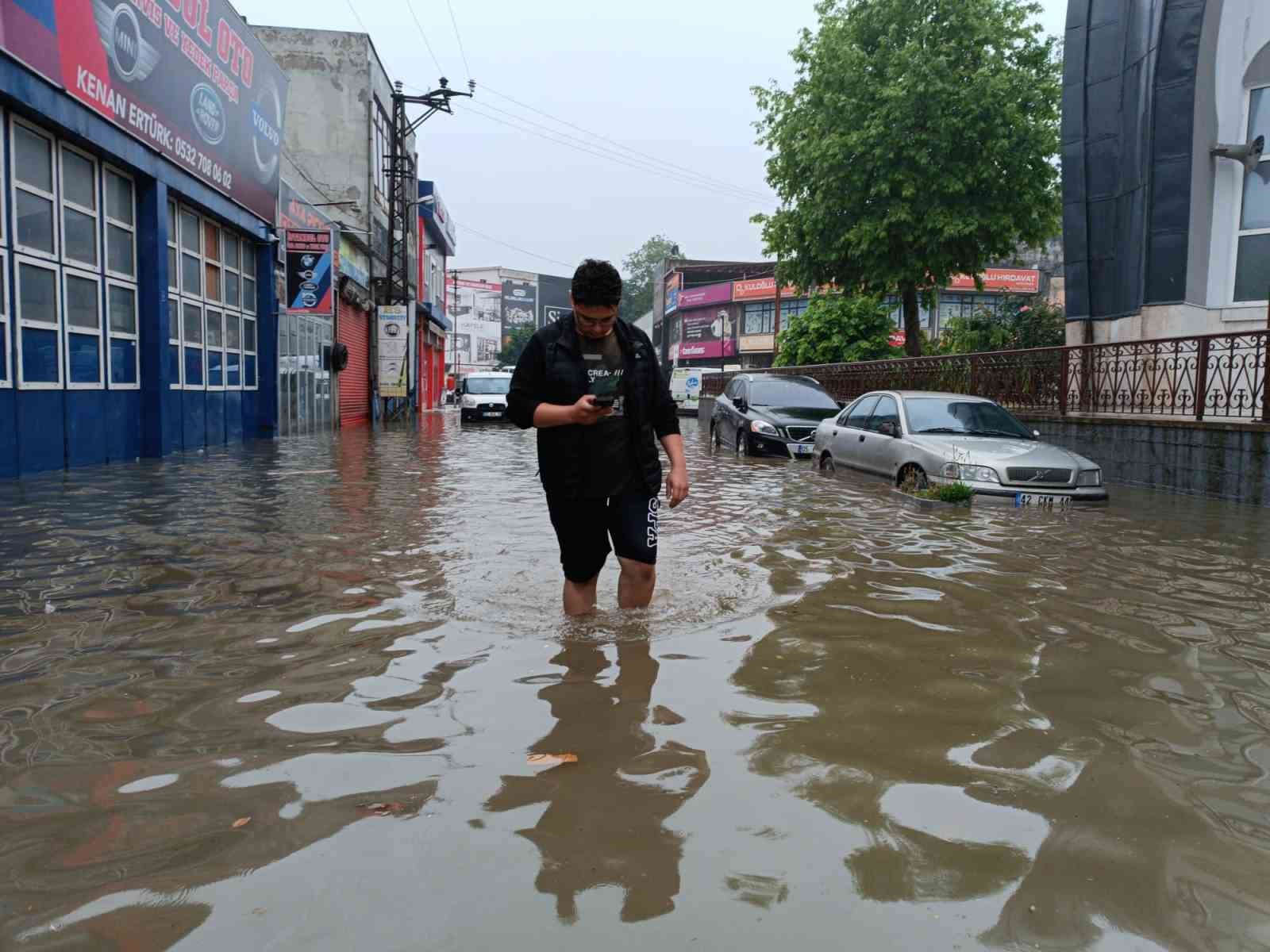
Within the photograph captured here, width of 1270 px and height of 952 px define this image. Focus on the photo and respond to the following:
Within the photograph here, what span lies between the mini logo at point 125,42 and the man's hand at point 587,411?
1069 centimetres

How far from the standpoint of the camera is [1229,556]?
23.3 feet

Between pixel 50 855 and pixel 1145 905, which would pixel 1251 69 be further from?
pixel 50 855

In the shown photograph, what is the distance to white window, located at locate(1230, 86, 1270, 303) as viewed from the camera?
13781mm

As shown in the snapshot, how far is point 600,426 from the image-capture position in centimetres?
435

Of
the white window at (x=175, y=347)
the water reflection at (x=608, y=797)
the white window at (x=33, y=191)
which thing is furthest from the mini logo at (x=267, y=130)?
the water reflection at (x=608, y=797)

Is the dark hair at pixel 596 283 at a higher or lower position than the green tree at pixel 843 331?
lower

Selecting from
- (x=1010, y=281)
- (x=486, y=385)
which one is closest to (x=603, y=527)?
(x=486, y=385)

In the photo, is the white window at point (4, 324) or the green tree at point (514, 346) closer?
the white window at point (4, 324)

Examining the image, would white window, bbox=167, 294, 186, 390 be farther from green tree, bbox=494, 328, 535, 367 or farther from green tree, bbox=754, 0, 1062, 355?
green tree, bbox=494, 328, 535, 367

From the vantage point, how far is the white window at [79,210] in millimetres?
11727

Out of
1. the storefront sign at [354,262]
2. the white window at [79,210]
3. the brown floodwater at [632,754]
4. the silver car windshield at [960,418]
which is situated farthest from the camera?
the storefront sign at [354,262]

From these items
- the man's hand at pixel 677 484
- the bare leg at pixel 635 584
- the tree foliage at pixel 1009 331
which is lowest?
the bare leg at pixel 635 584

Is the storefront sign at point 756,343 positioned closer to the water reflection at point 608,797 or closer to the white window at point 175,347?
the white window at point 175,347

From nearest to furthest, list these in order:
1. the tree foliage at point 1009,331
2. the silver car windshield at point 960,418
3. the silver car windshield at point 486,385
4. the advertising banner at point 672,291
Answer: the silver car windshield at point 960,418
the tree foliage at point 1009,331
the silver car windshield at point 486,385
the advertising banner at point 672,291
